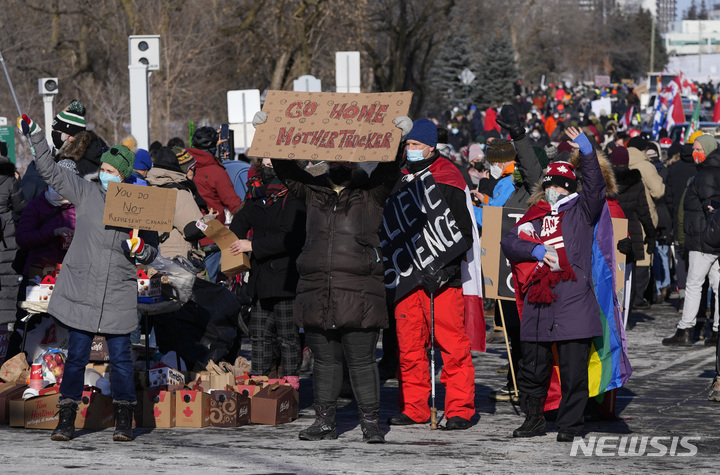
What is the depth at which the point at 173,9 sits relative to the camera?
115 feet

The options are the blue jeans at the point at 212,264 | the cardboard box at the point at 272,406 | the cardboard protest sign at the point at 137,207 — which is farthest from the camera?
the blue jeans at the point at 212,264

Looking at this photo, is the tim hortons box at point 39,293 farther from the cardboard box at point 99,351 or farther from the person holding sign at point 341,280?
the person holding sign at point 341,280

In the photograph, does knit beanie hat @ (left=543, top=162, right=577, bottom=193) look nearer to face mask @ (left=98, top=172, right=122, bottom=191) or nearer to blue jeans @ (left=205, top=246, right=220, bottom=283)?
face mask @ (left=98, top=172, right=122, bottom=191)

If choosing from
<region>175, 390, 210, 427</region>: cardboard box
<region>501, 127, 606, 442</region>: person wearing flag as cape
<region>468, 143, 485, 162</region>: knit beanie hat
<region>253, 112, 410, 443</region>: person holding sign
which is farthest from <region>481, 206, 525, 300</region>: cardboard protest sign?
<region>468, 143, 485, 162</region>: knit beanie hat

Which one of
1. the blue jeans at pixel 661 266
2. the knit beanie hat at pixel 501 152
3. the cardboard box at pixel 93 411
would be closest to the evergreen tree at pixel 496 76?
the blue jeans at pixel 661 266

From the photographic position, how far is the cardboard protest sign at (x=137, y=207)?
7.47 meters

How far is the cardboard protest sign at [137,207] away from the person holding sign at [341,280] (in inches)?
29.7

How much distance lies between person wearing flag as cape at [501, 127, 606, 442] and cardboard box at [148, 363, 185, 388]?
241 centimetres

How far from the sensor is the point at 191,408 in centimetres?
812

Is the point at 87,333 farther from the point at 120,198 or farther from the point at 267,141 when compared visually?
the point at 267,141

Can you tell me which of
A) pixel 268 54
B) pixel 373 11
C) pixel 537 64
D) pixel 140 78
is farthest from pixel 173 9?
pixel 537 64

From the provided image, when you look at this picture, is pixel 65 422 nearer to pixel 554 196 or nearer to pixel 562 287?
pixel 562 287

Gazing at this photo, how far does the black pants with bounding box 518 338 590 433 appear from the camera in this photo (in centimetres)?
775

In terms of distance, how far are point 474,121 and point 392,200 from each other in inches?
1309
